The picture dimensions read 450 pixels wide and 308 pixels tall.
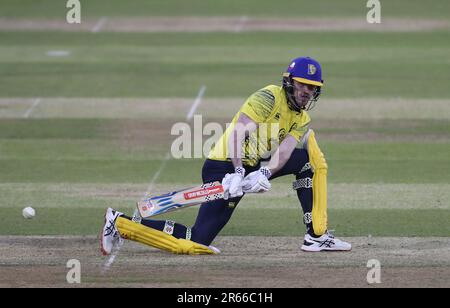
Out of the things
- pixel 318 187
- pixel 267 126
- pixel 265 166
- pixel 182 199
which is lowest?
pixel 182 199

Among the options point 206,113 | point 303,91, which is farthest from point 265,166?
point 206,113

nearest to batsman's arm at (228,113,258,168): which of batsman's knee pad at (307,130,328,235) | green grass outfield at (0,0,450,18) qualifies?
batsman's knee pad at (307,130,328,235)

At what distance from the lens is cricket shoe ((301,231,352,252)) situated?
9953 mm

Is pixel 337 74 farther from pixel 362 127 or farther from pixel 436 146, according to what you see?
pixel 436 146

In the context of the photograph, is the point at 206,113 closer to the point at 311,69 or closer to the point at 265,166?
the point at 265,166

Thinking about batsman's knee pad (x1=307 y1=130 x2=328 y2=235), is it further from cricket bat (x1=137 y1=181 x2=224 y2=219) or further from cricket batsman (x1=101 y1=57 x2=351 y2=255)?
cricket bat (x1=137 y1=181 x2=224 y2=219)

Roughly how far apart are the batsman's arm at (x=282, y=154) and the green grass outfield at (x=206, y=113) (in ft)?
5.17

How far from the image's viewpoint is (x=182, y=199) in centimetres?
976

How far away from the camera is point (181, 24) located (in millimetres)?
31312

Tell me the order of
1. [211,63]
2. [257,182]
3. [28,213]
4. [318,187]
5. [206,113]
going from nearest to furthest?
[257,182], [318,187], [28,213], [206,113], [211,63]

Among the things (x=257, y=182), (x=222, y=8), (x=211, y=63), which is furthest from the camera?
(x=222, y=8)

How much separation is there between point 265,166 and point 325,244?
967 millimetres

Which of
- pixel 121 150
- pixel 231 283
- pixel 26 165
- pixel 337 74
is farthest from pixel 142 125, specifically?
pixel 231 283

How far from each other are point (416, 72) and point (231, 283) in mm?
16171
